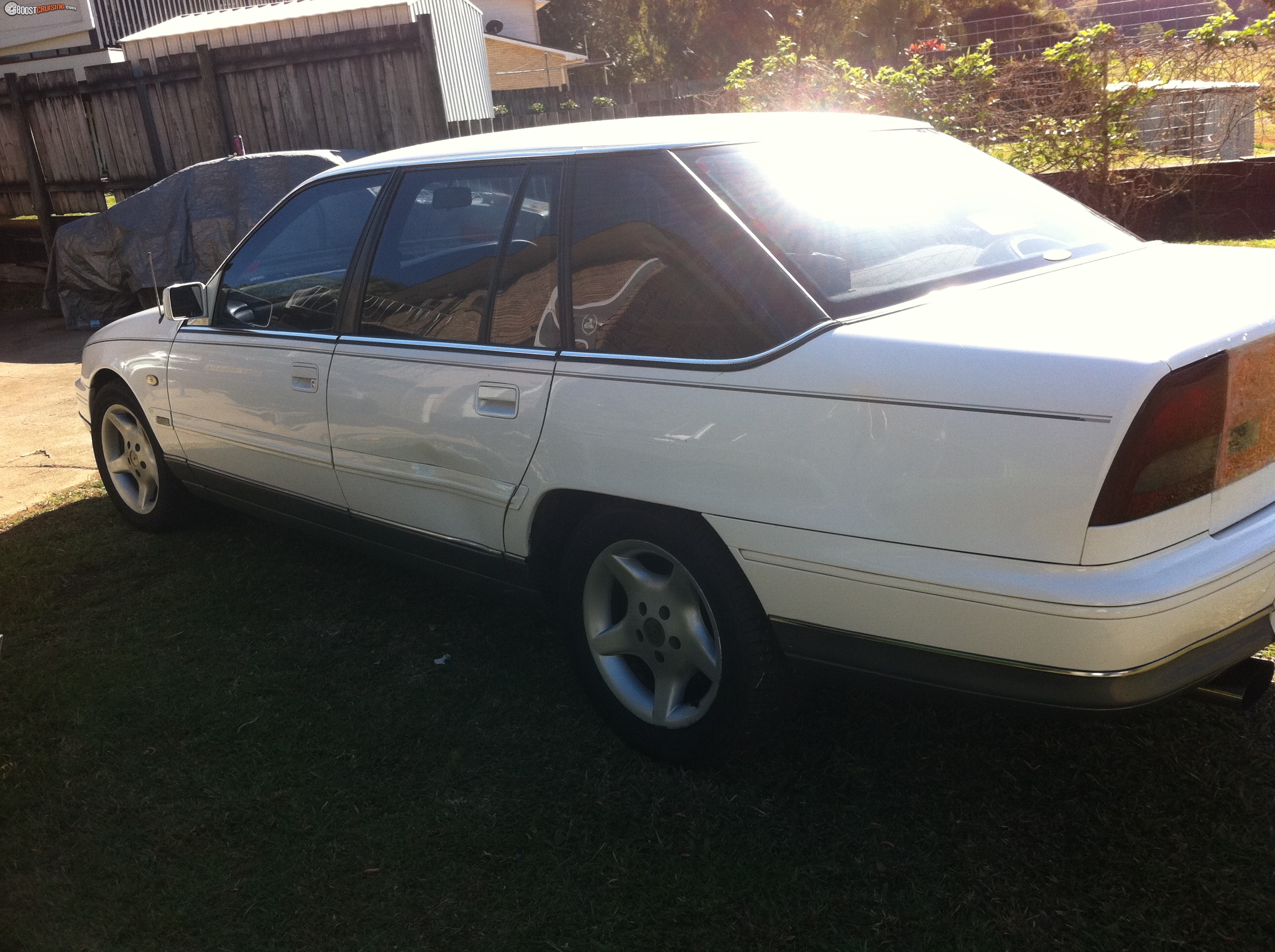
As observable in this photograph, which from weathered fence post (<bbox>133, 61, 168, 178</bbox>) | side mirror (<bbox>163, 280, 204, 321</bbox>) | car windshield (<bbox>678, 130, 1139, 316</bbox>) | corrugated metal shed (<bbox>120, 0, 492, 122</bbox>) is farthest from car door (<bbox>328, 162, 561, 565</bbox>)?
weathered fence post (<bbox>133, 61, 168, 178</bbox>)

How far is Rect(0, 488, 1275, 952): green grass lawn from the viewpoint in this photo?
248cm

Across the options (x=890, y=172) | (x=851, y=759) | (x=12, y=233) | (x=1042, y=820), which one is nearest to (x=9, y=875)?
(x=851, y=759)

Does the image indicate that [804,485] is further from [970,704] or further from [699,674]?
[699,674]

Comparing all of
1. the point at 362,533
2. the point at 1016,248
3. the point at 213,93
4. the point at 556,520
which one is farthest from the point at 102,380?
the point at 213,93

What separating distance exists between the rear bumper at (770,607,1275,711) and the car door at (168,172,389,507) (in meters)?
2.10

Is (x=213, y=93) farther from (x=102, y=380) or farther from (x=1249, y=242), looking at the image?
(x=1249, y=242)

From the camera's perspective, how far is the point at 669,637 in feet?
9.60

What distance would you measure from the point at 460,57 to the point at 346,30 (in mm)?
1394

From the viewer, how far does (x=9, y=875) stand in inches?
113

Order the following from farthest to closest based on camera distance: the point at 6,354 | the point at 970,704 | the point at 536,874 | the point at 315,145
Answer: the point at 315,145 < the point at 6,354 < the point at 536,874 < the point at 970,704

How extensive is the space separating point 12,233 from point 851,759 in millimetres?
14000

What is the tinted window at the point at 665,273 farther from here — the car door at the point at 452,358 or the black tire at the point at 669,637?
the black tire at the point at 669,637

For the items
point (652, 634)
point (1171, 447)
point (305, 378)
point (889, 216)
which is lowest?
point (652, 634)

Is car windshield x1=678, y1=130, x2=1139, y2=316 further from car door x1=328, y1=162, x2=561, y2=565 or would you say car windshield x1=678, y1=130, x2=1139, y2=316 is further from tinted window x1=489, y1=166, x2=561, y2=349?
car door x1=328, y1=162, x2=561, y2=565
